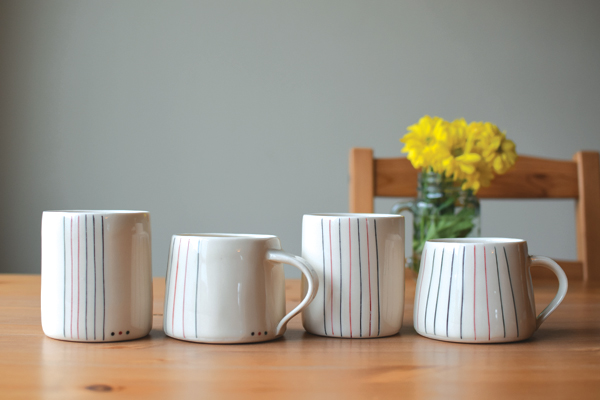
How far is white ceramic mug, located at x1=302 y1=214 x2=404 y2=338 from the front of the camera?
52 centimetres

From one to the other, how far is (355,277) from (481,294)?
4.3 inches

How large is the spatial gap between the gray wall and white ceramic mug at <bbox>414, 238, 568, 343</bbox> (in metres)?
1.68

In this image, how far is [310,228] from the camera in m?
0.54

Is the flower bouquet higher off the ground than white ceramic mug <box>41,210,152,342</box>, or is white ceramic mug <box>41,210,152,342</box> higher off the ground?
the flower bouquet

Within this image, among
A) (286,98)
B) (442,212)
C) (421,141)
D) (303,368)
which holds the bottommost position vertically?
(303,368)

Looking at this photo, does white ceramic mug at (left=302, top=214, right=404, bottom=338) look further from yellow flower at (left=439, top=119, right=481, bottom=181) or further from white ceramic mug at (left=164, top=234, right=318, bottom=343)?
yellow flower at (left=439, top=119, right=481, bottom=181)

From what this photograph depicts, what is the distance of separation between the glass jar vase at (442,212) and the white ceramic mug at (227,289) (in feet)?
1.36

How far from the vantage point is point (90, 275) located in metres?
0.50

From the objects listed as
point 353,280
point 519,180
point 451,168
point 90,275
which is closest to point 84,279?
point 90,275

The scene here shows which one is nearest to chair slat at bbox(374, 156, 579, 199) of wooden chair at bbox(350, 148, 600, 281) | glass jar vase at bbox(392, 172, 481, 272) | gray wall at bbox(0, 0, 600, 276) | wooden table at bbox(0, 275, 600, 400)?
wooden chair at bbox(350, 148, 600, 281)

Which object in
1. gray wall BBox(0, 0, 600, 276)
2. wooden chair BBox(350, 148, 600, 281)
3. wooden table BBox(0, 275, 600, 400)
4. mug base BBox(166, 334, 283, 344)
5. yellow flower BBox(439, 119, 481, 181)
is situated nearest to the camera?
wooden table BBox(0, 275, 600, 400)

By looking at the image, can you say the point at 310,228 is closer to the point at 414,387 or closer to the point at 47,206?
the point at 414,387

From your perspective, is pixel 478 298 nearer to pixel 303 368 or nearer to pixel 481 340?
pixel 481 340

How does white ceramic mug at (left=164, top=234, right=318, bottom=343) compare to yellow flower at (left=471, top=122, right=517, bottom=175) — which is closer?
white ceramic mug at (left=164, top=234, right=318, bottom=343)
